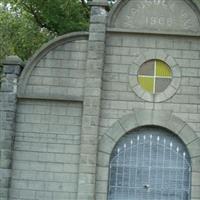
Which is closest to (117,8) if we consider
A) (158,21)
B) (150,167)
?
(158,21)

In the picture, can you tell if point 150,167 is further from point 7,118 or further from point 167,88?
point 7,118

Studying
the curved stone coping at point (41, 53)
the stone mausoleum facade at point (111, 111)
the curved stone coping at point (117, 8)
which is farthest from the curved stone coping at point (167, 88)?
the curved stone coping at point (41, 53)

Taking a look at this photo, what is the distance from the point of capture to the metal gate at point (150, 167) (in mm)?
12328

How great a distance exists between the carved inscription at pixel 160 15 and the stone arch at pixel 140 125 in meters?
2.07

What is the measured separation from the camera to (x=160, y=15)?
1288cm

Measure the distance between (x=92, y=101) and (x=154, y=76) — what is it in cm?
157

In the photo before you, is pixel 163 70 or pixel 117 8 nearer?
pixel 163 70

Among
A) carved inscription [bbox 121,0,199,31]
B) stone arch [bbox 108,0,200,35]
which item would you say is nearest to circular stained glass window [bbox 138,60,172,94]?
stone arch [bbox 108,0,200,35]

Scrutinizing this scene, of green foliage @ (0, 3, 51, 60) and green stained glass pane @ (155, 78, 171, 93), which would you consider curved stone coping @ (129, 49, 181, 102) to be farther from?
green foliage @ (0, 3, 51, 60)

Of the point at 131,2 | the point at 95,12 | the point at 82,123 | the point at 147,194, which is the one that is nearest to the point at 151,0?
the point at 131,2

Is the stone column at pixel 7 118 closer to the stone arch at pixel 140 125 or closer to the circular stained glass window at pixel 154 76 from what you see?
the stone arch at pixel 140 125

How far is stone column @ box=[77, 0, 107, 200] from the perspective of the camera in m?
12.2

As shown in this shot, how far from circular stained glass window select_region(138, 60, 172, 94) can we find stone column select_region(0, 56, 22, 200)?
9.57 ft

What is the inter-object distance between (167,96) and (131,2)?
94.5 inches
